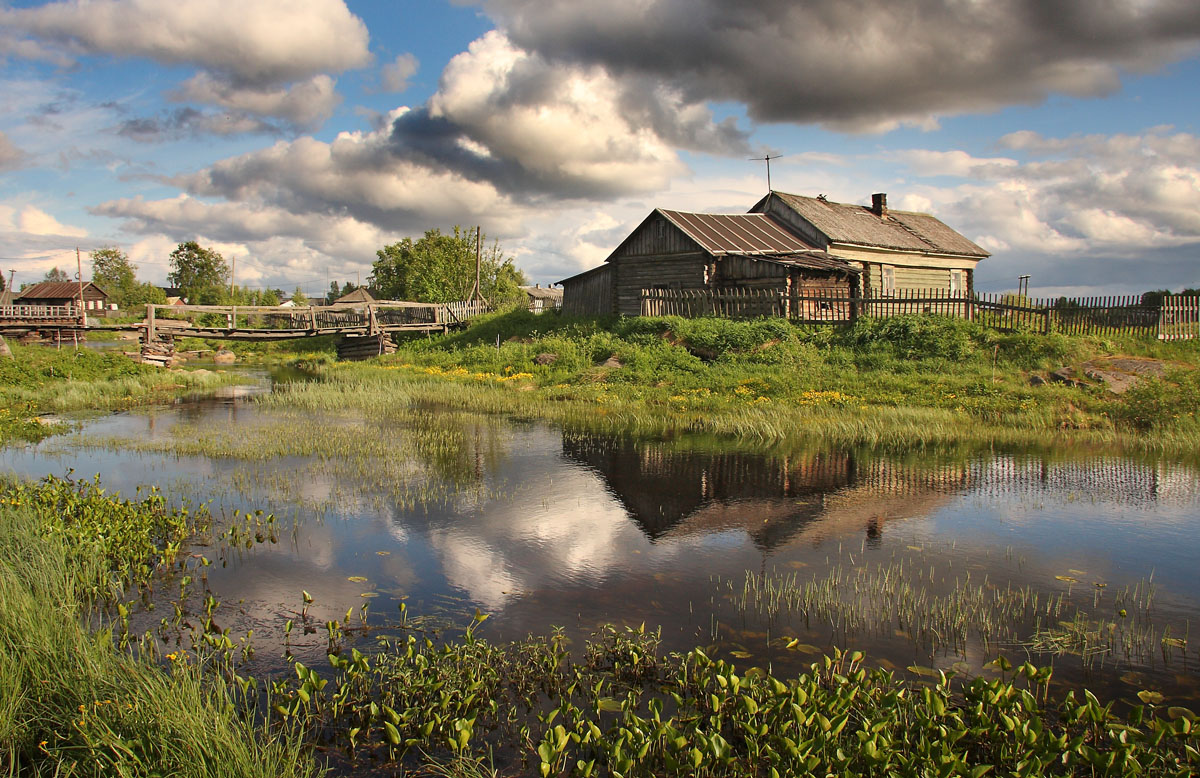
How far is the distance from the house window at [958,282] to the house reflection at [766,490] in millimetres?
30239

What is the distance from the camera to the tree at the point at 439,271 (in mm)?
62969

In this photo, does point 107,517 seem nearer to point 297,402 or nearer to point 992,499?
point 992,499

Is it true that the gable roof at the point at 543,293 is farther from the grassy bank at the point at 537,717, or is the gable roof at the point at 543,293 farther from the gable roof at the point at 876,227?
the grassy bank at the point at 537,717

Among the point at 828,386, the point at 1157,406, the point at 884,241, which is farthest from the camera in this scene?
the point at 884,241

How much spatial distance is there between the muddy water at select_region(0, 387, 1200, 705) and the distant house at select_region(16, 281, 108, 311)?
81068 mm

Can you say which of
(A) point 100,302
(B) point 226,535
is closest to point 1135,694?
(B) point 226,535

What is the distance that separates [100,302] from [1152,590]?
340 feet

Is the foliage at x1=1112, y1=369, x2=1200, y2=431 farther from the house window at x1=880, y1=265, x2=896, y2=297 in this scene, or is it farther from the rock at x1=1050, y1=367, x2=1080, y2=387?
the house window at x1=880, y1=265, x2=896, y2=297

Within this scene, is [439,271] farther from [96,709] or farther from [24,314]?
[96,709]

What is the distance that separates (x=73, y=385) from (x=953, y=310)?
32.4 metres

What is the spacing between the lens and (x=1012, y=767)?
4480 millimetres

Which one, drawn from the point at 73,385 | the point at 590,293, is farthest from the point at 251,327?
the point at 590,293

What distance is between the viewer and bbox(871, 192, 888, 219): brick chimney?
131 feet

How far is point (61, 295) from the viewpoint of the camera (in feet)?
265
